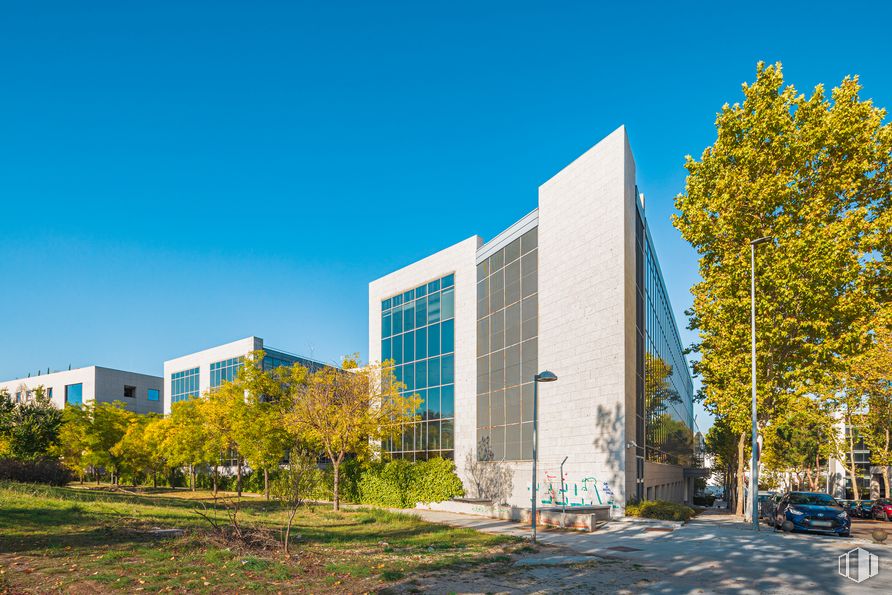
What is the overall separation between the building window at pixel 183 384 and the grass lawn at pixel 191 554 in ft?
168

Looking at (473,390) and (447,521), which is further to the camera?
(473,390)

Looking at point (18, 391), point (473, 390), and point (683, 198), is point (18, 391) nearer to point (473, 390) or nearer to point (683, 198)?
point (473, 390)

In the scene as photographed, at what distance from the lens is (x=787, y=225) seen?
23.2 m

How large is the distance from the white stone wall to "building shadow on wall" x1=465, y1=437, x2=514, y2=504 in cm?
81

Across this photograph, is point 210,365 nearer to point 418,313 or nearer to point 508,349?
point 418,313

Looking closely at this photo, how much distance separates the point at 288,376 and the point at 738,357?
82.0ft

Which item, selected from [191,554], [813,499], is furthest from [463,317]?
[191,554]

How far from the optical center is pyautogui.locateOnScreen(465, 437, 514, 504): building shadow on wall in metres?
32.0

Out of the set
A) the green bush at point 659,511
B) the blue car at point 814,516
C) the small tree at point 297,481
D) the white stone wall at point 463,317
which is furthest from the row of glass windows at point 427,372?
the small tree at point 297,481

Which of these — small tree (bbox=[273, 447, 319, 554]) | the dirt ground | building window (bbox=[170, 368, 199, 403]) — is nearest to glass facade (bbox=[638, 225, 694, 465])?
the dirt ground

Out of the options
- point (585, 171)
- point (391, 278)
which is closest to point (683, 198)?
point (585, 171)

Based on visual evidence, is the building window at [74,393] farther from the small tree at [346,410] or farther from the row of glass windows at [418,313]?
the small tree at [346,410]

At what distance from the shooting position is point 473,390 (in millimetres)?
36188

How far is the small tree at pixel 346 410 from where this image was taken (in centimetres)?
3119
